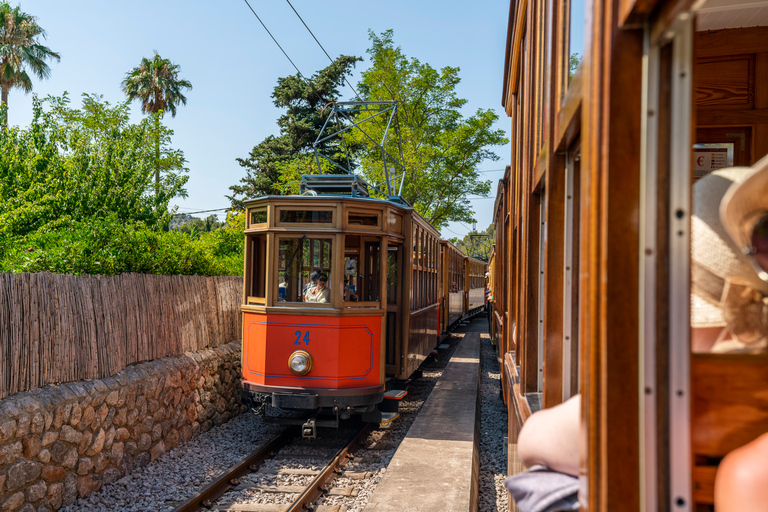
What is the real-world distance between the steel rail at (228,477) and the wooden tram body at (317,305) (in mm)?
379

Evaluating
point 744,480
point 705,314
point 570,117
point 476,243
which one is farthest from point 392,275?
point 476,243

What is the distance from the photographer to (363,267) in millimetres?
7223

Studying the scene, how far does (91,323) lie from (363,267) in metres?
3.10

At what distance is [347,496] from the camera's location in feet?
17.5

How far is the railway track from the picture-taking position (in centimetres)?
491

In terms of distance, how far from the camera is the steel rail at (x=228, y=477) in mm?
4759

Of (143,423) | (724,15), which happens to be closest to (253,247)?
(143,423)

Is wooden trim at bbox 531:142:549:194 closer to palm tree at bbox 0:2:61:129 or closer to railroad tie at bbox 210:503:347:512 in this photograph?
railroad tie at bbox 210:503:347:512

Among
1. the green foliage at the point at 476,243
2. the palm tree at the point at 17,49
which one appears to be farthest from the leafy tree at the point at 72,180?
the green foliage at the point at 476,243

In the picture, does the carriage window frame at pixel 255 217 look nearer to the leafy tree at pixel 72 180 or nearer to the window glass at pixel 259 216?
the window glass at pixel 259 216

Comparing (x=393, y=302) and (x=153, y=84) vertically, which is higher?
(x=153, y=84)

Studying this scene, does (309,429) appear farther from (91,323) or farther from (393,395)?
(91,323)

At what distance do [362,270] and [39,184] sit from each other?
474 centimetres

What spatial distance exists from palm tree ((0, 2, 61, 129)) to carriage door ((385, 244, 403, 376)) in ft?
81.2
